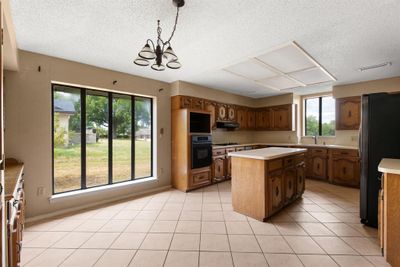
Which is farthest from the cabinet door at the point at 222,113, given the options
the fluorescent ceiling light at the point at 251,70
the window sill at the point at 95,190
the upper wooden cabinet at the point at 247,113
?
the window sill at the point at 95,190

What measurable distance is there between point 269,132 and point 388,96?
4.08 m

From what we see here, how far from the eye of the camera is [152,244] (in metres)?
2.15

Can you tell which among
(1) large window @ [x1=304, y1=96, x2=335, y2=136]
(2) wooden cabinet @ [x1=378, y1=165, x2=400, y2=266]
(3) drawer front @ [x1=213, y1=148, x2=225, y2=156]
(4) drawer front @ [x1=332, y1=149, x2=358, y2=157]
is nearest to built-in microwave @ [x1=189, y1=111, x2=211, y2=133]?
(3) drawer front @ [x1=213, y1=148, x2=225, y2=156]

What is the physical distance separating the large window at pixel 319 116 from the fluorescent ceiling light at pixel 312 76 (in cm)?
144

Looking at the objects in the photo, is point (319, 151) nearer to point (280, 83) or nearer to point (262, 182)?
point (280, 83)

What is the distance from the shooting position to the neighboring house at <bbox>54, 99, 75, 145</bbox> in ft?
10.4

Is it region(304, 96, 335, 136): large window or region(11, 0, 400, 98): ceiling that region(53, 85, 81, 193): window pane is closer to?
region(11, 0, 400, 98): ceiling

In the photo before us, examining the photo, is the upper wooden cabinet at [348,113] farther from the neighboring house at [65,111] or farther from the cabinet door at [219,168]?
the neighboring house at [65,111]

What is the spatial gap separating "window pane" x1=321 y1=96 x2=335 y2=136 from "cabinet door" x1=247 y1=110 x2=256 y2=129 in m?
1.99

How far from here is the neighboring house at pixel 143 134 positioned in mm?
4098

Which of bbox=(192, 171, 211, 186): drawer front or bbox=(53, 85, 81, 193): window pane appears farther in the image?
bbox=(192, 171, 211, 186): drawer front

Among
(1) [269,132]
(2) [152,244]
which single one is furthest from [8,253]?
(1) [269,132]

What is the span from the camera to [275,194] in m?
2.80

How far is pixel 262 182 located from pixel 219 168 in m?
2.17
